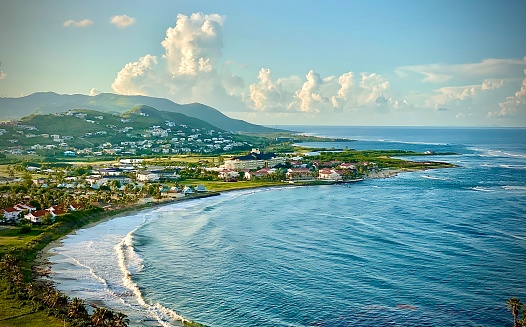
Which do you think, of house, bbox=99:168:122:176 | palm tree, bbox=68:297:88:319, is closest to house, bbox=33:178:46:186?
house, bbox=99:168:122:176

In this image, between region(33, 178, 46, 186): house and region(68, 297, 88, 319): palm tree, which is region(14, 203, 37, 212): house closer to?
region(33, 178, 46, 186): house

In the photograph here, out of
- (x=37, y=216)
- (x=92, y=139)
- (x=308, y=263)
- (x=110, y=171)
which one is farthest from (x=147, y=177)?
(x=92, y=139)

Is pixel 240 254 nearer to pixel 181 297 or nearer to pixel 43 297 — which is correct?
pixel 181 297

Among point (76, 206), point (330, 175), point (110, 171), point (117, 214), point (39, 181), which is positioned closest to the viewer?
point (76, 206)

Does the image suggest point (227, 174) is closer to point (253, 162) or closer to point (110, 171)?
point (253, 162)

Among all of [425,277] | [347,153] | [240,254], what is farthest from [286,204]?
[347,153]

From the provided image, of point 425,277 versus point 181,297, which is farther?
point 425,277

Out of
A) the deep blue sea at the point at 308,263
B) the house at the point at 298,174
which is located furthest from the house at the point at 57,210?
the house at the point at 298,174
